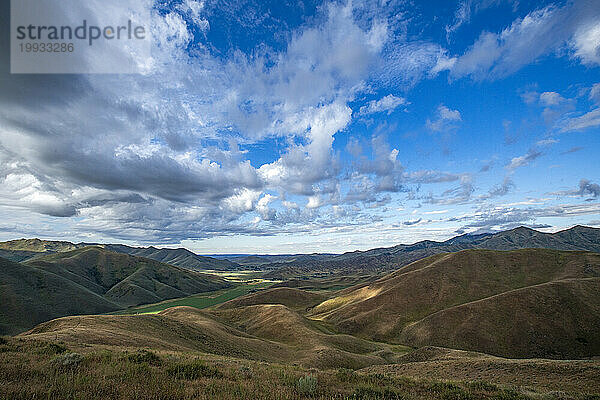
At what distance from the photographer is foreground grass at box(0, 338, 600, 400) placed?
377 inches

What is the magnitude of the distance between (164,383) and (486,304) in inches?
3414

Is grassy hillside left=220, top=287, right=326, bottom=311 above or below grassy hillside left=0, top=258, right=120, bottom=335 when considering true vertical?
below

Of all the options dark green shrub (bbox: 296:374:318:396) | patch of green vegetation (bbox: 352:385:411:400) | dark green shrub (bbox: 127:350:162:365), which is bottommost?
patch of green vegetation (bbox: 352:385:411:400)

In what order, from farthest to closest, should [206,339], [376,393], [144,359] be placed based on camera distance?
[206,339], [144,359], [376,393]

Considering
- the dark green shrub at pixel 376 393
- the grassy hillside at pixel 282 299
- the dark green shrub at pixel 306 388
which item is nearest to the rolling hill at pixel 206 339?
the dark green shrub at pixel 306 388

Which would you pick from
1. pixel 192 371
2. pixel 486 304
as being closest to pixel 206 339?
pixel 192 371

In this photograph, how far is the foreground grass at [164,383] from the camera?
9570 millimetres

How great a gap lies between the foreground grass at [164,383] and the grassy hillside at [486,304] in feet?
204

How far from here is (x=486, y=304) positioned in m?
73.2

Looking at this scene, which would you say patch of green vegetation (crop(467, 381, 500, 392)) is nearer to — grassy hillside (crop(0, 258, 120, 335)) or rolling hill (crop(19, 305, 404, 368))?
rolling hill (crop(19, 305, 404, 368))

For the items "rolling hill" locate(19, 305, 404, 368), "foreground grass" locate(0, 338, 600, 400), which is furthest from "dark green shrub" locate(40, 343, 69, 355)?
"rolling hill" locate(19, 305, 404, 368)

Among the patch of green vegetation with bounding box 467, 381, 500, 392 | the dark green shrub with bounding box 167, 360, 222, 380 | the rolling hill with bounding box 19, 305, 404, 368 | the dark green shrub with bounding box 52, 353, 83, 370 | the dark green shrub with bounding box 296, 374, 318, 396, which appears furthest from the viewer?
the rolling hill with bounding box 19, 305, 404, 368

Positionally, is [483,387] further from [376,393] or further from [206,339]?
[206,339]

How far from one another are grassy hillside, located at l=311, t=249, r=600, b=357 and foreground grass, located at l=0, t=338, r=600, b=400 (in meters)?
62.1
